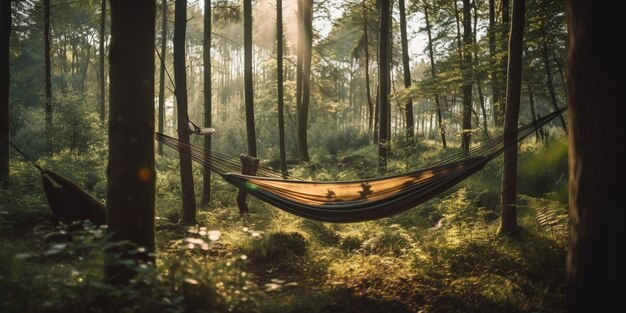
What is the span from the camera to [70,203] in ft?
13.2

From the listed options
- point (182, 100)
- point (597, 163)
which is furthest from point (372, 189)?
point (182, 100)

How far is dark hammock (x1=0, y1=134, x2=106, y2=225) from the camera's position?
3.98 metres

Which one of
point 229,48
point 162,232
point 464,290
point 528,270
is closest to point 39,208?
point 162,232

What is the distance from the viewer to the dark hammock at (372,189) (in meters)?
3.49

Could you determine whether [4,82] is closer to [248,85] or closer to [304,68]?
[248,85]

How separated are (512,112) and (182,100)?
13.3 feet

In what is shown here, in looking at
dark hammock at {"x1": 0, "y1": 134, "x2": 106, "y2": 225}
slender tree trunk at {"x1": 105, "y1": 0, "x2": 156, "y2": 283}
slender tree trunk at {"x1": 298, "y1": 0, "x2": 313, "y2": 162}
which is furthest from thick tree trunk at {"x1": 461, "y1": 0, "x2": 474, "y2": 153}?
dark hammock at {"x1": 0, "y1": 134, "x2": 106, "y2": 225}

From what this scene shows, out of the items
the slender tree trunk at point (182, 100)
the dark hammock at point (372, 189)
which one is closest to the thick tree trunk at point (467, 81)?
the dark hammock at point (372, 189)

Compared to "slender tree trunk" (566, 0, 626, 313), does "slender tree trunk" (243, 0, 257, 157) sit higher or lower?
higher

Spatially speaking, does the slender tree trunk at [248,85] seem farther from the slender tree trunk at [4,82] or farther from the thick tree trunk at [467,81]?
the thick tree trunk at [467,81]

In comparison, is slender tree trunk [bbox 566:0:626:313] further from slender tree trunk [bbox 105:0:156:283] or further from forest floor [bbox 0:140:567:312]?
slender tree trunk [bbox 105:0:156:283]

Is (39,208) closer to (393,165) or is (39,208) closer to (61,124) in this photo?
(61,124)

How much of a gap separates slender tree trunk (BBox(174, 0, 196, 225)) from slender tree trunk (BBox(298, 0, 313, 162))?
→ 512cm

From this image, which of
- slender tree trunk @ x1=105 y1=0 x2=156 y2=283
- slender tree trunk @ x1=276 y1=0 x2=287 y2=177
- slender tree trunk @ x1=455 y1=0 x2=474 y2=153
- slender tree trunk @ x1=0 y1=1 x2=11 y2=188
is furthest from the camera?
slender tree trunk @ x1=276 y1=0 x2=287 y2=177
